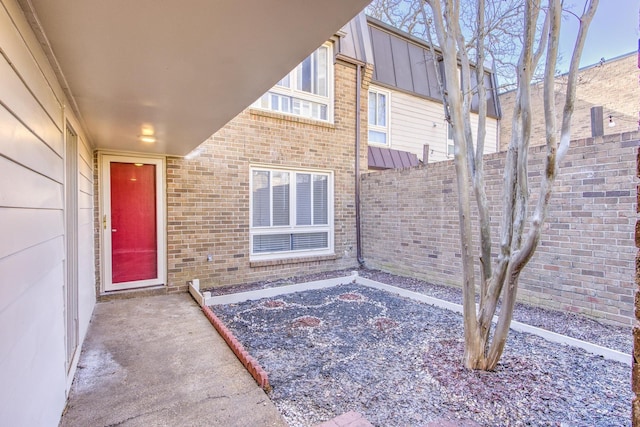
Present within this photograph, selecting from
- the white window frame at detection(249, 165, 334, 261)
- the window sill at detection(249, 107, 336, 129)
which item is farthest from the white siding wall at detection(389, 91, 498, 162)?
the white window frame at detection(249, 165, 334, 261)

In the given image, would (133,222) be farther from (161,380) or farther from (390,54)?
(390,54)

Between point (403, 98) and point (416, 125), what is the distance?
2.81 ft

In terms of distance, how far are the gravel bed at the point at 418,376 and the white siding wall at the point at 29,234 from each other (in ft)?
4.75

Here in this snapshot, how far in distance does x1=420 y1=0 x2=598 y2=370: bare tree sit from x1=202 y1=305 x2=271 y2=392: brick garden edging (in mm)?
1755

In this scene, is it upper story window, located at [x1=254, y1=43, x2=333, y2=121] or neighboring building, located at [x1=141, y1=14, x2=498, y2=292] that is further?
upper story window, located at [x1=254, y1=43, x2=333, y2=121]

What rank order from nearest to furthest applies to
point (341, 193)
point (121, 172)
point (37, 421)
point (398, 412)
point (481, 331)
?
point (37, 421)
point (398, 412)
point (481, 331)
point (121, 172)
point (341, 193)

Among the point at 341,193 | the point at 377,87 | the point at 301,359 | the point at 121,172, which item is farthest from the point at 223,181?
the point at 377,87

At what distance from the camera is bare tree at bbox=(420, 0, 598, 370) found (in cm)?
232

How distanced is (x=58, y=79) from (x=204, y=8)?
1.54m

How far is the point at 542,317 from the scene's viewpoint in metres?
4.03

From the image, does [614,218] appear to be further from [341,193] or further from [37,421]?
[37,421]

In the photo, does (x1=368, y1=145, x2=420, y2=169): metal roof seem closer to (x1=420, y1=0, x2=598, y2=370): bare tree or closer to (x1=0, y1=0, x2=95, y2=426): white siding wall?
(x1=420, y1=0, x2=598, y2=370): bare tree

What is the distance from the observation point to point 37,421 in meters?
1.59

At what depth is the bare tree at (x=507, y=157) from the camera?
232cm
